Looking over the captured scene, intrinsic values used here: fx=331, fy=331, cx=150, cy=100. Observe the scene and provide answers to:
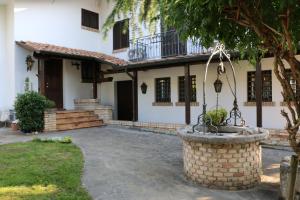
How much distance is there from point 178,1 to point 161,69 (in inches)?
520

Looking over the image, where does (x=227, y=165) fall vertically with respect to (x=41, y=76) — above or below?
below

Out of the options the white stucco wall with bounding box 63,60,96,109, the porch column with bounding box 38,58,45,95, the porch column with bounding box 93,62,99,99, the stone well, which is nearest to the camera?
the stone well

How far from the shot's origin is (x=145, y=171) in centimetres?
725

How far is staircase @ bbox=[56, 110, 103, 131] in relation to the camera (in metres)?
14.8

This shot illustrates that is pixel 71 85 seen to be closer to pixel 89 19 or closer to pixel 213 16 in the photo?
pixel 89 19

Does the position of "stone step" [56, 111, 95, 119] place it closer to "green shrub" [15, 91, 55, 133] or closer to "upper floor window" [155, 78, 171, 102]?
"green shrub" [15, 91, 55, 133]

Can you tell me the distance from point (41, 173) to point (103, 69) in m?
12.0

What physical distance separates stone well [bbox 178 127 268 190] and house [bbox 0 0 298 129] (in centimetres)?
634

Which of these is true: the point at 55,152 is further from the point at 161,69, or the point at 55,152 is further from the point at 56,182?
the point at 161,69

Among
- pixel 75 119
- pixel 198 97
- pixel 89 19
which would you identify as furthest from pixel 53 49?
pixel 198 97

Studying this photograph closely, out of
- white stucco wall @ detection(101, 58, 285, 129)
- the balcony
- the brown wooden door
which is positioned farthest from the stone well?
the brown wooden door

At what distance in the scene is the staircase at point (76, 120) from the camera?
14.8 m

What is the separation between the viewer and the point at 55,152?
9016 mm

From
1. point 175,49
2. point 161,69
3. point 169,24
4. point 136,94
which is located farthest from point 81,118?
point 169,24
